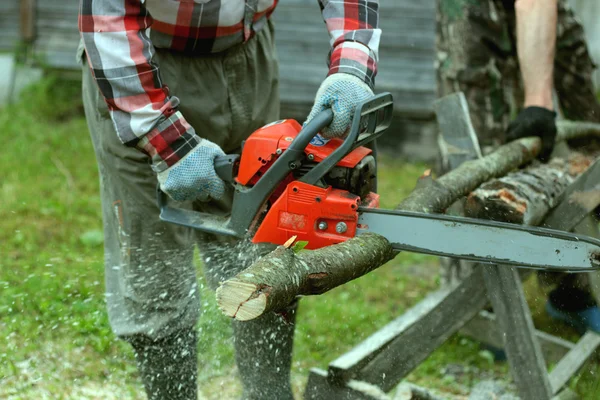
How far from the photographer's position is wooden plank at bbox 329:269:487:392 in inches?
105

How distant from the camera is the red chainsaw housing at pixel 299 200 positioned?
6.57 feet

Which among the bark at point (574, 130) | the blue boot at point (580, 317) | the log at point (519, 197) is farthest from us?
the blue boot at point (580, 317)

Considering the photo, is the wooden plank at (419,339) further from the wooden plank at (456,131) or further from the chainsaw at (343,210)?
the chainsaw at (343,210)

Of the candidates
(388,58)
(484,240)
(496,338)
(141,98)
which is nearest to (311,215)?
(484,240)

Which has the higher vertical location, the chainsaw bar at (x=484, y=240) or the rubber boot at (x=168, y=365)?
the chainsaw bar at (x=484, y=240)

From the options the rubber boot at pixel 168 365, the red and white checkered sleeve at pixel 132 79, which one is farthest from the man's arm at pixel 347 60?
the rubber boot at pixel 168 365

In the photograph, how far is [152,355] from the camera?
8.31 feet

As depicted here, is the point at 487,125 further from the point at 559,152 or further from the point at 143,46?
the point at 143,46

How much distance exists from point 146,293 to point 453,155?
1403 mm

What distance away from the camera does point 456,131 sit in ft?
9.96

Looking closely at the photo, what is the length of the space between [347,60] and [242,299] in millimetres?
884

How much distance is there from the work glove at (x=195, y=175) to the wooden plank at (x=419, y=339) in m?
0.99

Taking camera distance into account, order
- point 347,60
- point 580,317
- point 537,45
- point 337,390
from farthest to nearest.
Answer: point 580,317, point 537,45, point 337,390, point 347,60

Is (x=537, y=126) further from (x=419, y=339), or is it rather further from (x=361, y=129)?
(x=361, y=129)
